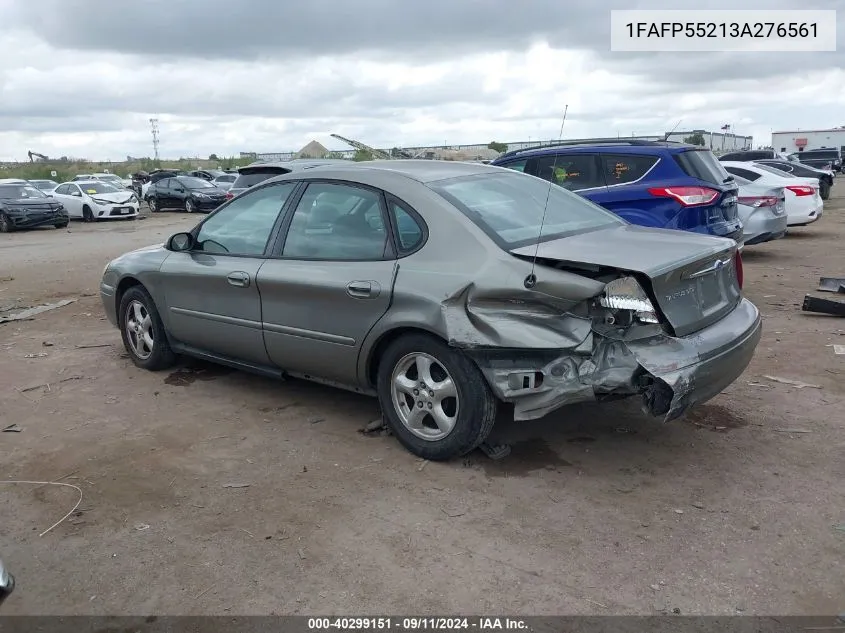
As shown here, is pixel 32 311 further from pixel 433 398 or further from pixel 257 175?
pixel 433 398

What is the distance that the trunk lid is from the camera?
3.78m

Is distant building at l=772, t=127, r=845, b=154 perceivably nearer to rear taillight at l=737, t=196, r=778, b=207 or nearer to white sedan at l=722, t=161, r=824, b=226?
white sedan at l=722, t=161, r=824, b=226

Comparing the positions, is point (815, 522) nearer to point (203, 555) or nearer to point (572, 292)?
point (572, 292)

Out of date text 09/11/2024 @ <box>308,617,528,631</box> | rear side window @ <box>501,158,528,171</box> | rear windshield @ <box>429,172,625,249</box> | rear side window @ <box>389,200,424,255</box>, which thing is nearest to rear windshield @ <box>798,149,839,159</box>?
rear side window @ <box>501,158,528,171</box>

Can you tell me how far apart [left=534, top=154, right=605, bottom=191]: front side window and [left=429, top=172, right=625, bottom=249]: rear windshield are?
352cm

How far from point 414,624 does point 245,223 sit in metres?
3.32

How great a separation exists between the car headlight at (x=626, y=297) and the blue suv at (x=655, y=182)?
14.7 feet

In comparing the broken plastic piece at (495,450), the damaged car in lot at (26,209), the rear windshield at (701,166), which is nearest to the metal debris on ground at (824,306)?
the rear windshield at (701,166)

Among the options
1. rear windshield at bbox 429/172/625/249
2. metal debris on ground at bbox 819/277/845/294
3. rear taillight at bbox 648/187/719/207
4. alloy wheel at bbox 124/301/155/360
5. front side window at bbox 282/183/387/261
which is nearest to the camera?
rear windshield at bbox 429/172/625/249

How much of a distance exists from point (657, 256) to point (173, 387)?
376cm

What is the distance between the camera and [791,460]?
4.21 metres

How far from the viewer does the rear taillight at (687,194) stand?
315 inches

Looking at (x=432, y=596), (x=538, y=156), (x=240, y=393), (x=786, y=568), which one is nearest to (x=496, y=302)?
(x=432, y=596)

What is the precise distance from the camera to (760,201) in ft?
38.3
